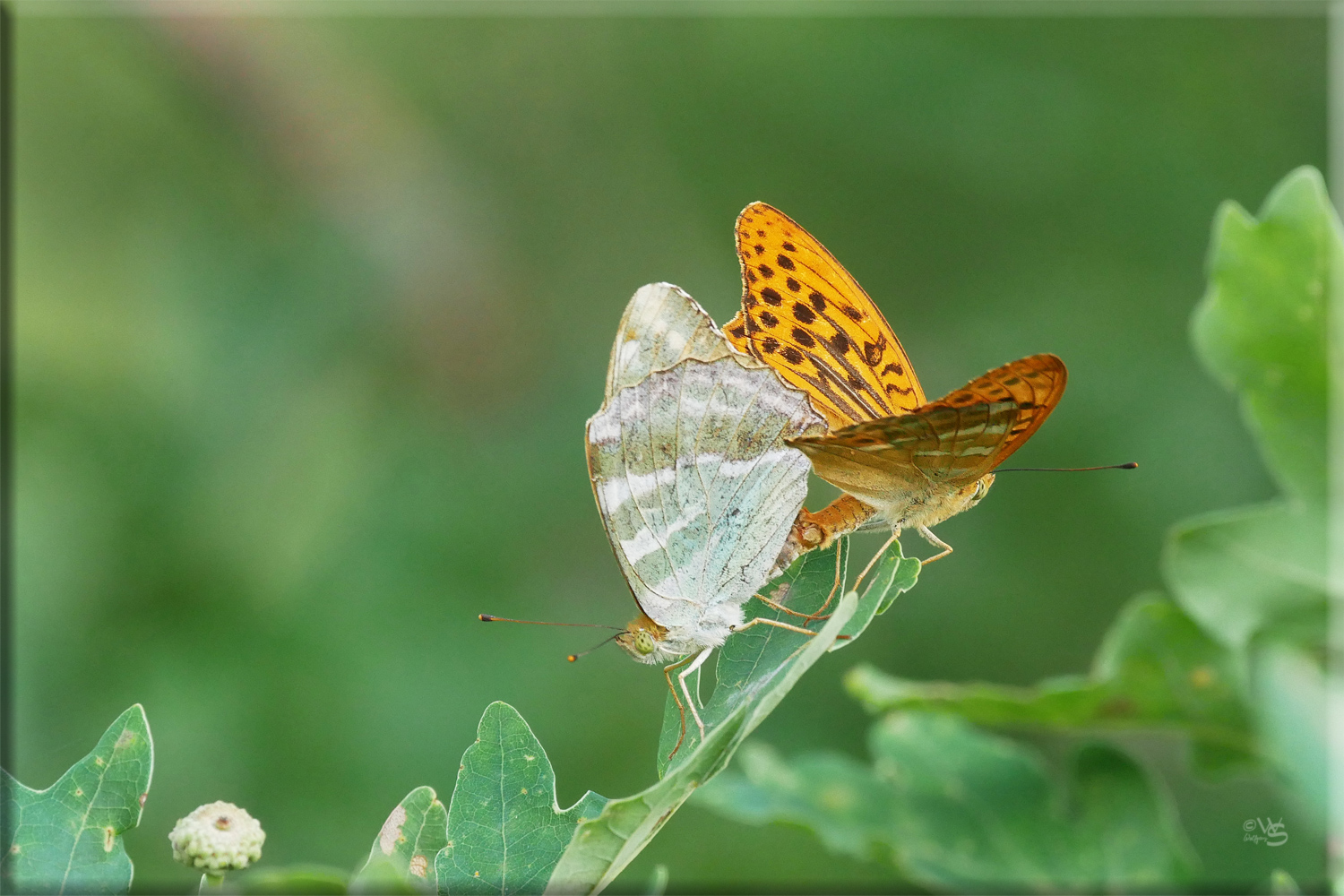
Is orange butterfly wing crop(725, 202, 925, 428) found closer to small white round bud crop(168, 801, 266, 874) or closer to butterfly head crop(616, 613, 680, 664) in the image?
butterfly head crop(616, 613, 680, 664)

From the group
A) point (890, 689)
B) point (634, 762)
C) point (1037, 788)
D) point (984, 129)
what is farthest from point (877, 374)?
point (984, 129)

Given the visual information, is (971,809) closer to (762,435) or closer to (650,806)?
(762,435)

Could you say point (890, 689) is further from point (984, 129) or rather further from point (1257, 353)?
point (984, 129)

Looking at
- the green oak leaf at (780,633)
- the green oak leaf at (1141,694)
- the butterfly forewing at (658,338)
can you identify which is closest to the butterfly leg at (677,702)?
the green oak leaf at (780,633)

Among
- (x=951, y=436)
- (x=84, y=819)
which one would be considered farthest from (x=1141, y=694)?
(x=84, y=819)

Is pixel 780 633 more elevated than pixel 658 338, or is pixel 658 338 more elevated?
pixel 658 338

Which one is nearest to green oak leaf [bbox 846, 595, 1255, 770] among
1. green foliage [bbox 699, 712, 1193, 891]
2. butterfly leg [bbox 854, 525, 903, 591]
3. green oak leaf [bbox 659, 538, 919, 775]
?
green foliage [bbox 699, 712, 1193, 891]

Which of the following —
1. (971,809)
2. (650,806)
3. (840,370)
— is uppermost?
(840,370)
